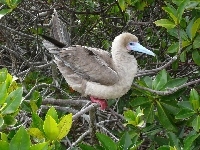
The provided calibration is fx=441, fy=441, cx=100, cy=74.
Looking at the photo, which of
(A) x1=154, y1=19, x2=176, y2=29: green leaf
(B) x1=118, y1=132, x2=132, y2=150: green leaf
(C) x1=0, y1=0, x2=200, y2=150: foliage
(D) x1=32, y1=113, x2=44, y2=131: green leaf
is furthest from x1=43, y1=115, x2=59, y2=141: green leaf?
(A) x1=154, y1=19, x2=176, y2=29: green leaf

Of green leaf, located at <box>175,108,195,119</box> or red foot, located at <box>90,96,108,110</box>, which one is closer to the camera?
green leaf, located at <box>175,108,195,119</box>

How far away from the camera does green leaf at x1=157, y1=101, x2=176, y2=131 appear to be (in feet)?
10.7

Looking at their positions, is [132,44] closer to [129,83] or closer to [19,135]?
[129,83]

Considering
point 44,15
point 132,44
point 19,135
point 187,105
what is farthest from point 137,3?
point 19,135

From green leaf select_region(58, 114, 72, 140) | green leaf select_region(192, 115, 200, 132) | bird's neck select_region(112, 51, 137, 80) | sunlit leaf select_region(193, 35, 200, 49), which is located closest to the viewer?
green leaf select_region(58, 114, 72, 140)

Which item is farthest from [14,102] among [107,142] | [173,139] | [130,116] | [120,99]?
[120,99]

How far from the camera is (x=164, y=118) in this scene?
10.8 ft

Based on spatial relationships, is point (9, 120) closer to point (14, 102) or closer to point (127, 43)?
point (14, 102)

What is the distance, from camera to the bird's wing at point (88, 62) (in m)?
3.56

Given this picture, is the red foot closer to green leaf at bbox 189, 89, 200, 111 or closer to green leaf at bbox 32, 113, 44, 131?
green leaf at bbox 189, 89, 200, 111

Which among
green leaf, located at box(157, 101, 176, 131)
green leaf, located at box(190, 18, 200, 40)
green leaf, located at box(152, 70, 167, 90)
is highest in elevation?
green leaf, located at box(190, 18, 200, 40)

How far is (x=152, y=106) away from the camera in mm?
3375

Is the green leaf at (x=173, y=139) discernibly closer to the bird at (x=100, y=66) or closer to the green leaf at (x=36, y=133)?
the bird at (x=100, y=66)

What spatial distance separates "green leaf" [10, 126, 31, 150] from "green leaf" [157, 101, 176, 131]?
1.49 metres
